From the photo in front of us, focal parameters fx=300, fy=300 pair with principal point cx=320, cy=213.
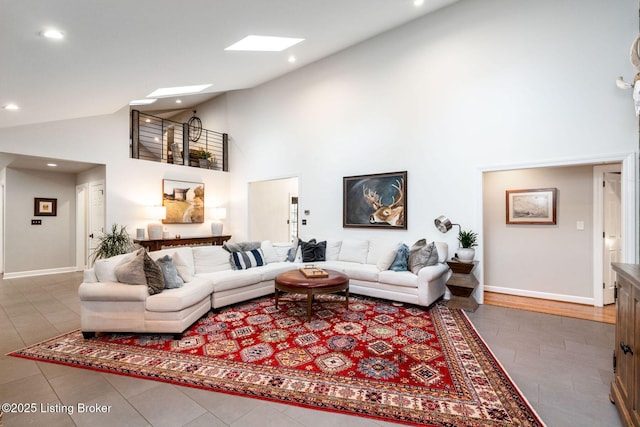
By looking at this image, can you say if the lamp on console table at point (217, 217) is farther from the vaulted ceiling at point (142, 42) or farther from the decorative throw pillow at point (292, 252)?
the vaulted ceiling at point (142, 42)

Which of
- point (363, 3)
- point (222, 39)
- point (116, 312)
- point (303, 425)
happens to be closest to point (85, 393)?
point (116, 312)

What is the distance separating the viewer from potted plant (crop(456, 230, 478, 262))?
4.25m

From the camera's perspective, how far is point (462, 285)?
13.5 feet

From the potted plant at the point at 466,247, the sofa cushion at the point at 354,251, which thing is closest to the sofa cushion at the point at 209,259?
the sofa cushion at the point at 354,251

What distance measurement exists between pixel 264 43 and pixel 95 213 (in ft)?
16.5

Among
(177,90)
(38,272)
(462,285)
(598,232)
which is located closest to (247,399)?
(462,285)

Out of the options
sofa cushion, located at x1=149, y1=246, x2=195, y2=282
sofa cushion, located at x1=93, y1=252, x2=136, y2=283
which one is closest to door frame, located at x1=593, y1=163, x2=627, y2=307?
sofa cushion, located at x1=149, y1=246, x2=195, y2=282

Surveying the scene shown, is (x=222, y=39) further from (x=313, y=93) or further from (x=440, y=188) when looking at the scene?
(x=440, y=188)

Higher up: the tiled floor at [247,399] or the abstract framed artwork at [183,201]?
the abstract framed artwork at [183,201]

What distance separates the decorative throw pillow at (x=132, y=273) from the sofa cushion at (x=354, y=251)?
10.7 ft

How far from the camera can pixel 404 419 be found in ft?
6.20

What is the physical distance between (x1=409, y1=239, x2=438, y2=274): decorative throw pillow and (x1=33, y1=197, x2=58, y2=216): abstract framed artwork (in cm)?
766

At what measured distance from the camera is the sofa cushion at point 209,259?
14.2 ft

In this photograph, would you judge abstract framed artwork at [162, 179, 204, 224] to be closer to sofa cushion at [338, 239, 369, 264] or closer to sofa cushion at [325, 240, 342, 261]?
sofa cushion at [325, 240, 342, 261]
